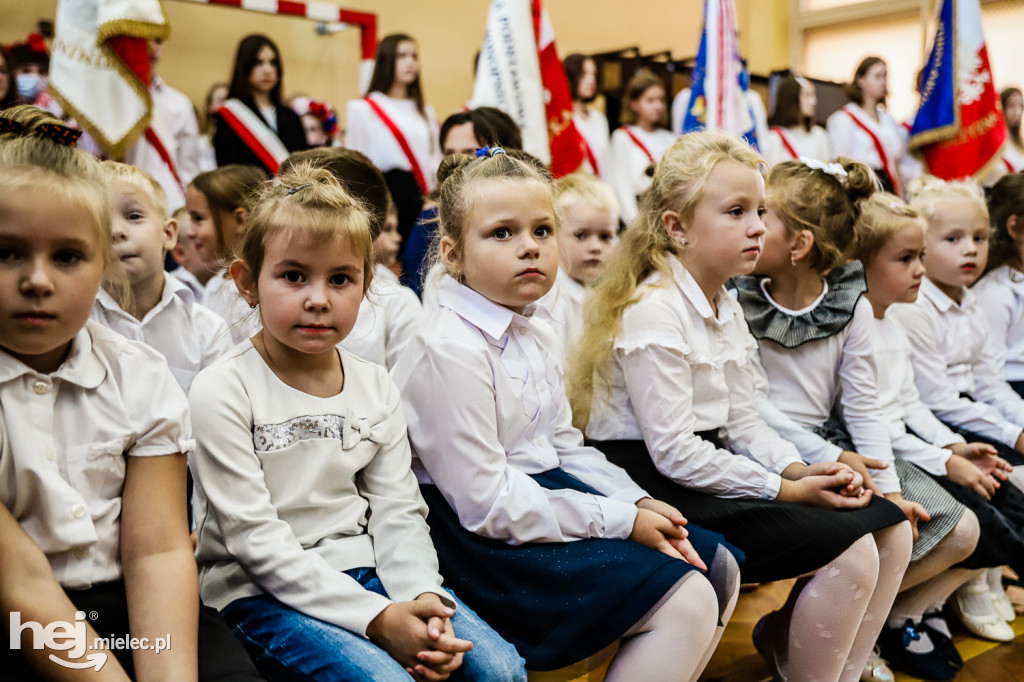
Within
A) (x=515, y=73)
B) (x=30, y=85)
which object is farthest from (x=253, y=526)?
(x=30, y=85)

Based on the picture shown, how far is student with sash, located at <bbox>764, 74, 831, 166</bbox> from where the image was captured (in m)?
5.00

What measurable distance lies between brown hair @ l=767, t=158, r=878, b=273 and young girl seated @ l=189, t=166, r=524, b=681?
1.08m

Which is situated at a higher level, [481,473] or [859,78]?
[859,78]

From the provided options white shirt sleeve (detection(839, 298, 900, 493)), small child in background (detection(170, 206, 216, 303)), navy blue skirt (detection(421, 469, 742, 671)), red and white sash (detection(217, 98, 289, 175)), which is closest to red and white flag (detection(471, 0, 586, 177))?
red and white sash (detection(217, 98, 289, 175))

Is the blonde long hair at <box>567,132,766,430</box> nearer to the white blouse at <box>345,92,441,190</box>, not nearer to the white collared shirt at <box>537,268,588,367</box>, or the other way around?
the white collared shirt at <box>537,268,588,367</box>

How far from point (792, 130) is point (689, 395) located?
394 centimetres

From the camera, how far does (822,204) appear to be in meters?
1.93

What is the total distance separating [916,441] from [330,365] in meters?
1.46

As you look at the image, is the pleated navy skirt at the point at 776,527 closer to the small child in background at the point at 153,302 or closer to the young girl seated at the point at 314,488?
the young girl seated at the point at 314,488

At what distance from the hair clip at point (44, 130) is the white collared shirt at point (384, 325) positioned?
2.36 ft

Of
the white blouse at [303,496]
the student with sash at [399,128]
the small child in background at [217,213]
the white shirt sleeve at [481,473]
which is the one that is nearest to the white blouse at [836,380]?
the white shirt sleeve at [481,473]

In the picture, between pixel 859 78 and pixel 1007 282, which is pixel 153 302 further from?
pixel 859 78

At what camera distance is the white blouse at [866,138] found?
488cm

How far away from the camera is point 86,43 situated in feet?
8.00
